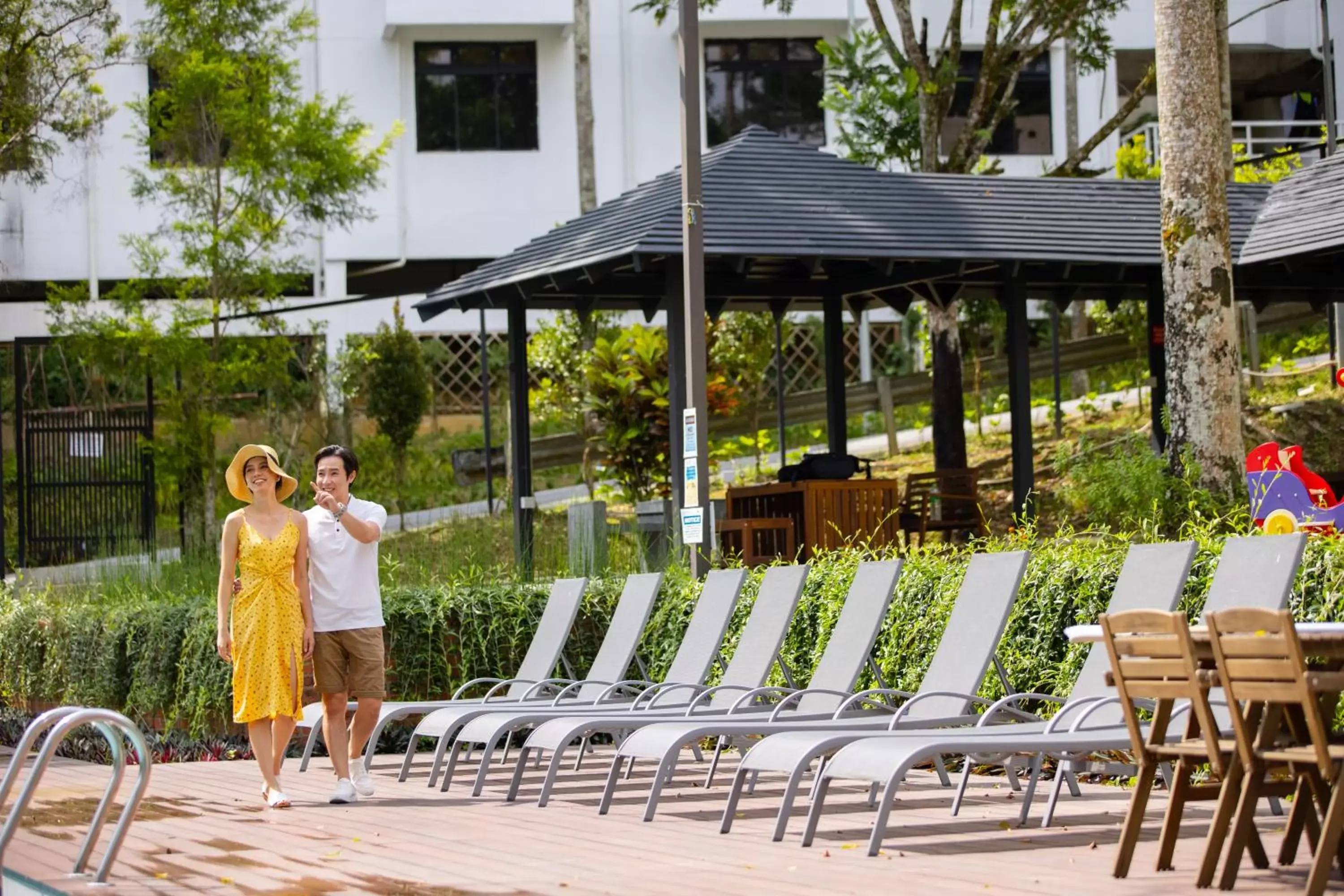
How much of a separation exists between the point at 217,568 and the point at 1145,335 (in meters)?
15.8

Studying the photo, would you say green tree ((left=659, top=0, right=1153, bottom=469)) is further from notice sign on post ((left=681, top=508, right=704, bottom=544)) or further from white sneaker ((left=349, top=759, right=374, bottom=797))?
white sneaker ((left=349, top=759, right=374, bottom=797))

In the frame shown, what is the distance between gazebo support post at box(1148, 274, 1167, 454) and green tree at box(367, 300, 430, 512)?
33.0ft

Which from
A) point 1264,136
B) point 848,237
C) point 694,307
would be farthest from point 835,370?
point 1264,136

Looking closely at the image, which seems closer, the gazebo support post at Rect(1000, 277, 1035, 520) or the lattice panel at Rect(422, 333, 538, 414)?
the gazebo support post at Rect(1000, 277, 1035, 520)

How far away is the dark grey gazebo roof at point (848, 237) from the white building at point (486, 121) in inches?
475

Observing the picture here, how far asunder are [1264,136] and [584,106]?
16.1m

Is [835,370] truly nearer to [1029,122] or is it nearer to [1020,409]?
[1020,409]

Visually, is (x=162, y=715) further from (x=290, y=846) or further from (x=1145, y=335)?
(x=1145, y=335)

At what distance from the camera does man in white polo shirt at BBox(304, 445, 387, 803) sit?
8.80 m

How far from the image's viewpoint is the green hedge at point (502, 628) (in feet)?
29.2

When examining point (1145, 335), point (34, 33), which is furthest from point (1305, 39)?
point (34, 33)

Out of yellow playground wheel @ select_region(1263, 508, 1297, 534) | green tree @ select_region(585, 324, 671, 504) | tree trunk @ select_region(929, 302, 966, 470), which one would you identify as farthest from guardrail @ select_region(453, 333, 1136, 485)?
yellow playground wheel @ select_region(1263, 508, 1297, 534)

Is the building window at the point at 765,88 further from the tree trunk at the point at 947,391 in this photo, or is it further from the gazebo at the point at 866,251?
the gazebo at the point at 866,251

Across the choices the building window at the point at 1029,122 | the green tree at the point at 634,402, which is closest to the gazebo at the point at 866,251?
the green tree at the point at 634,402
